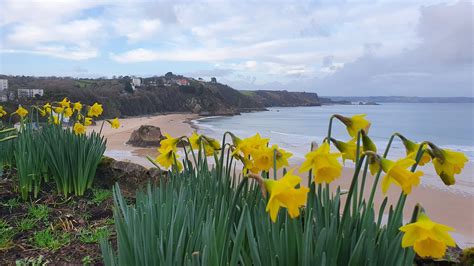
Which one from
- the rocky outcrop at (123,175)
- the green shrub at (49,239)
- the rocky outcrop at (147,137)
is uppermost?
the rocky outcrop at (123,175)

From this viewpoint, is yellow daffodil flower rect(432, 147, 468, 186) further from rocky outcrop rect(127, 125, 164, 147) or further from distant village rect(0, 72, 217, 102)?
distant village rect(0, 72, 217, 102)

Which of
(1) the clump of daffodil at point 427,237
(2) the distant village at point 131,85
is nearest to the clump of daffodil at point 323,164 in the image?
(1) the clump of daffodil at point 427,237

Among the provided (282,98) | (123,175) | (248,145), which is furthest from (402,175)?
(282,98)

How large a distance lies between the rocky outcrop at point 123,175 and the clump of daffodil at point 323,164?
289 cm

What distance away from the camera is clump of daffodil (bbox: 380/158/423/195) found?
114 cm

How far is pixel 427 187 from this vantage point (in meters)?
9.07

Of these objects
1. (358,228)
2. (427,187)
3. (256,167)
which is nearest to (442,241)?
Result: (358,228)

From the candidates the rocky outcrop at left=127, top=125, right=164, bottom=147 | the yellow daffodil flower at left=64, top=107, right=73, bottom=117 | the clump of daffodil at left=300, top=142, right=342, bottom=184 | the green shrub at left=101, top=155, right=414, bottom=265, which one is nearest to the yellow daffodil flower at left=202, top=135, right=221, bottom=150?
the green shrub at left=101, top=155, right=414, bottom=265

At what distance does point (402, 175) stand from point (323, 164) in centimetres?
23

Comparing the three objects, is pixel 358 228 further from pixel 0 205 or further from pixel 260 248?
pixel 0 205

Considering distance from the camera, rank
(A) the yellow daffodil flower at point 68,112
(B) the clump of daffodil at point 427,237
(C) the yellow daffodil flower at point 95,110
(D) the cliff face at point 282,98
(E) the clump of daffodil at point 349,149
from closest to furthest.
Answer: (B) the clump of daffodil at point 427,237 → (E) the clump of daffodil at point 349,149 → (A) the yellow daffodil flower at point 68,112 → (C) the yellow daffodil flower at point 95,110 → (D) the cliff face at point 282,98

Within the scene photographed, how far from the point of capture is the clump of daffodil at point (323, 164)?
124cm

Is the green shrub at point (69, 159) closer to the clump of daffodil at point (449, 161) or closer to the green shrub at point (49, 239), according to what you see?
the green shrub at point (49, 239)

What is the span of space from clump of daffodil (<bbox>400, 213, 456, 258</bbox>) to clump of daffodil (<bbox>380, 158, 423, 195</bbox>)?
10 centimetres
